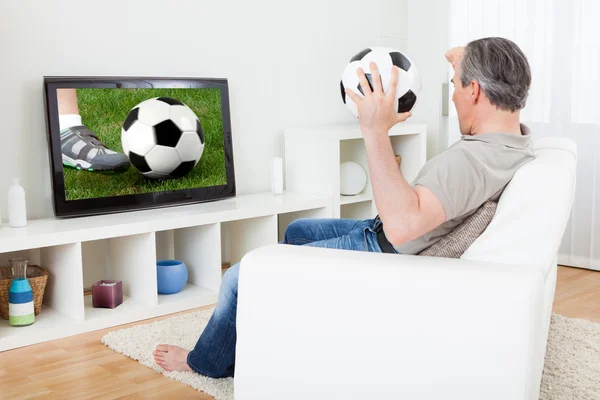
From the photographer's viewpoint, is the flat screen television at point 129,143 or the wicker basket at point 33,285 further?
the flat screen television at point 129,143

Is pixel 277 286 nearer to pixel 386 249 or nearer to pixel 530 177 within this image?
pixel 386 249

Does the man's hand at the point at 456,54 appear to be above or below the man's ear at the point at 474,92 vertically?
above

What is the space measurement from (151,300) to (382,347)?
5.47 ft

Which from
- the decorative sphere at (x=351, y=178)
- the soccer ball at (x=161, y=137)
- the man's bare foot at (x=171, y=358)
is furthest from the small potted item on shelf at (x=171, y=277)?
the decorative sphere at (x=351, y=178)

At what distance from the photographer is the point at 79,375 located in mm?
2350

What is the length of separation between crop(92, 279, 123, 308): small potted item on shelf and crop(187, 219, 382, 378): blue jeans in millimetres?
812

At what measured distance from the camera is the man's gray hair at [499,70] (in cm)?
177

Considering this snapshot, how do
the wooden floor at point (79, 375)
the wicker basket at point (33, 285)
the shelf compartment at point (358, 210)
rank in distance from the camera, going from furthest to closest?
1. the shelf compartment at point (358, 210)
2. the wicker basket at point (33, 285)
3. the wooden floor at point (79, 375)

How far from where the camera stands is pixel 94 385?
7.41ft

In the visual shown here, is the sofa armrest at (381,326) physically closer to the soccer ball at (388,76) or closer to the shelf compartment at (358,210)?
the soccer ball at (388,76)

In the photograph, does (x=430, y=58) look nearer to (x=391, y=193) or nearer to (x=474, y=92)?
(x=474, y=92)

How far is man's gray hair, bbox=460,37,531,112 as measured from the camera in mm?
1771

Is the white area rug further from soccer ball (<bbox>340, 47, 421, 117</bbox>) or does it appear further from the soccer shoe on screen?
soccer ball (<bbox>340, 47, 421, 117</bbox>)

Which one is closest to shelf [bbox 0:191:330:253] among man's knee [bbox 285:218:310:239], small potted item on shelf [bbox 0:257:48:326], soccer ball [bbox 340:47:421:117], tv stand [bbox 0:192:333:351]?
tv stand [bbox 0:192:333:351]
